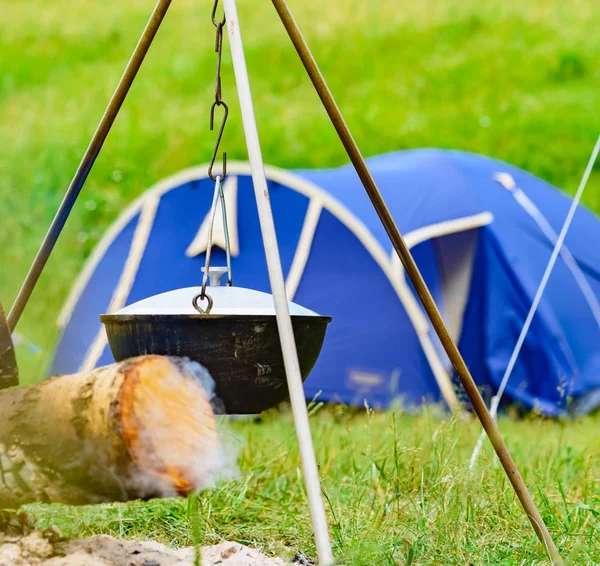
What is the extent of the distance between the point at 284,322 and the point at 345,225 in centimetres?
325

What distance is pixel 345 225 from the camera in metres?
5.10

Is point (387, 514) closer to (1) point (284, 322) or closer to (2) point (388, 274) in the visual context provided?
(1) point (284, 322)

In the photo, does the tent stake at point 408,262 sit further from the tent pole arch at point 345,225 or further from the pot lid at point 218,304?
the tent pole arch at point 345,225

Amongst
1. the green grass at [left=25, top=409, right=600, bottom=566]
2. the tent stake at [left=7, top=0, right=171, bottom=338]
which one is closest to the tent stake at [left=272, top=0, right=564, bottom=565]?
the green grass at [left=25, top=409, right=600, bottom=566]

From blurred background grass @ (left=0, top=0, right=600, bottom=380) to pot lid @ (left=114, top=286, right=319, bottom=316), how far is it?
4585 millimetres

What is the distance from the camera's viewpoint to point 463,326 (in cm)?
536

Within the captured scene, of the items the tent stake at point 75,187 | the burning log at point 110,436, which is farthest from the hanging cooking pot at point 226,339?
the tent stake at point 75,187

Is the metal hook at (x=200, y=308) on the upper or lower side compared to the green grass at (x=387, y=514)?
upper

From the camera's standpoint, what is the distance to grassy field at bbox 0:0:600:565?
2.53 meters

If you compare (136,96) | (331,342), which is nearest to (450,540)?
(331,342)

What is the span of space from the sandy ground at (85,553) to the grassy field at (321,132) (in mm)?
353

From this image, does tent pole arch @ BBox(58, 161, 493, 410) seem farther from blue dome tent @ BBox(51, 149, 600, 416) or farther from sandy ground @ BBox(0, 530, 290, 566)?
sandy ground @ BBox(0, 530, 290, 566)

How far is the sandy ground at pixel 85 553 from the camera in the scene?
193 centimetres

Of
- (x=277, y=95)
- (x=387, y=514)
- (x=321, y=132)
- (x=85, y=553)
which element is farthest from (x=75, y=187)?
(x=277, y=95)
